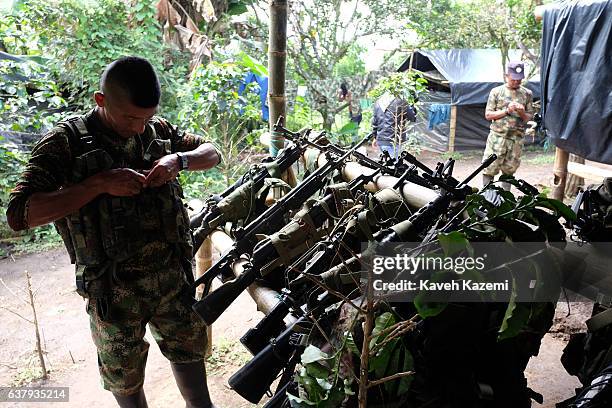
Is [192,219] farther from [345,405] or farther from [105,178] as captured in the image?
[345,405]

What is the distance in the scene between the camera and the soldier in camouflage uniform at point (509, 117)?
20.4 ft

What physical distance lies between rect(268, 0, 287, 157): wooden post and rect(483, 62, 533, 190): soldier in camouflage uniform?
3.78m

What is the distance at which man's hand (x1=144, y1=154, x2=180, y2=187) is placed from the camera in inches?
81.1

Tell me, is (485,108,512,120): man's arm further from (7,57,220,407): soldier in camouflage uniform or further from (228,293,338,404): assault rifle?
(228,293,338,404): assault rifle

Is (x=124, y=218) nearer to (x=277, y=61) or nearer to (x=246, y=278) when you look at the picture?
(x=246, y=278)

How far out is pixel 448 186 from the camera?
6.38 ft

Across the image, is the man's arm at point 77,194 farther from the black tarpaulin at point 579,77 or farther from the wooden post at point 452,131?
the wooden post at point 452,131

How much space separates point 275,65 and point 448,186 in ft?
6.28

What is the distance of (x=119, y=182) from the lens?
1.94m

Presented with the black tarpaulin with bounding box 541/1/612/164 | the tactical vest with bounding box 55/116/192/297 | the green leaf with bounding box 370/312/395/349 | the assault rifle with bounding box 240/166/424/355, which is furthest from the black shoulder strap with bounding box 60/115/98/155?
the black tarpaulin with bounding box 541/1/612/164

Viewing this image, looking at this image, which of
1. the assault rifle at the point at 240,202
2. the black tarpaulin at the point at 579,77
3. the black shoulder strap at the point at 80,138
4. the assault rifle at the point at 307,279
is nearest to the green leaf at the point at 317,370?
the assault rifle at the point at 307,279

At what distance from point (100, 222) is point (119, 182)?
0.23m

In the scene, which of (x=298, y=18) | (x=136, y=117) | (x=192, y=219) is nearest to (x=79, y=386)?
(x=192, y=219)

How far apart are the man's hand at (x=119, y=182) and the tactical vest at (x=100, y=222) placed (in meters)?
0.08
